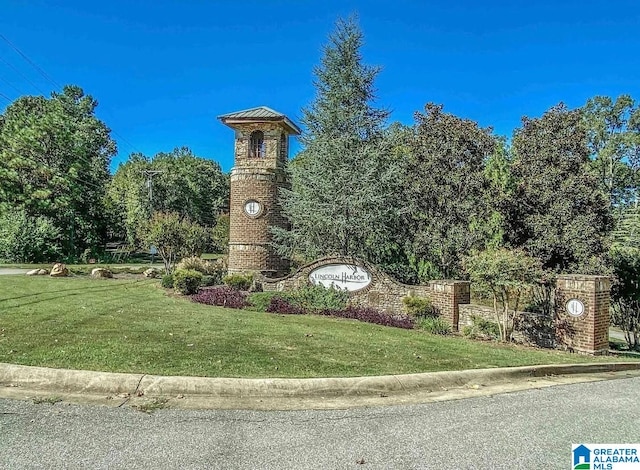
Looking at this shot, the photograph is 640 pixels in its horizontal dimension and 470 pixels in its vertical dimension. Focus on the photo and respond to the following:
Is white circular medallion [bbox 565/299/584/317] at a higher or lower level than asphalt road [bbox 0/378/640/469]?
higher

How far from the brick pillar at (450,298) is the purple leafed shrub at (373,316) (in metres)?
0.79

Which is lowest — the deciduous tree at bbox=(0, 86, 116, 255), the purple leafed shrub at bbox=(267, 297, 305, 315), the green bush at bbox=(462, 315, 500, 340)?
the green bush at bbox=(462, 315, 500, 340)

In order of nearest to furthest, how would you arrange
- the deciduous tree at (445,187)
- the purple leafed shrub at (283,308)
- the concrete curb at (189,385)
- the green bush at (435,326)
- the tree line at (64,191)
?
the concrete curb at (189,385), the green bush at (435,326), the purple leafed shrub at (283,308), the deciduous tree at (445,187), the tree line at (64,191)

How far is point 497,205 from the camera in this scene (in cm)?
1501

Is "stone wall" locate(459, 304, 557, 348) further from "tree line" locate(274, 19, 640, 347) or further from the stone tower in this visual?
the stone tower

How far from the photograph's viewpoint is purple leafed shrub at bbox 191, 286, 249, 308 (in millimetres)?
13094

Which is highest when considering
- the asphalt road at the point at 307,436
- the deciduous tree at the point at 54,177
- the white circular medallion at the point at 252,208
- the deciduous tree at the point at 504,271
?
the deciduous tree at the point at 54,177

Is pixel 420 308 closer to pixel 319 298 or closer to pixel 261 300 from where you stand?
pixel 319 298

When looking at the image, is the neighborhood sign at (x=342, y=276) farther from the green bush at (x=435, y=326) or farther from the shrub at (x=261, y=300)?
the green bush at (x=435, y=326)

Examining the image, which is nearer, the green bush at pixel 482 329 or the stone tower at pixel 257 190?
the green bush at pixel 482 329

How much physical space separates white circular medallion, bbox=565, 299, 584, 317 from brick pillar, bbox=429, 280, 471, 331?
7.84 ft

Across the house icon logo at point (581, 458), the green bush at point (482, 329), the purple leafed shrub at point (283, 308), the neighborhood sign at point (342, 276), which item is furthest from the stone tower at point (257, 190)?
the house icon logo at point (581, 458)

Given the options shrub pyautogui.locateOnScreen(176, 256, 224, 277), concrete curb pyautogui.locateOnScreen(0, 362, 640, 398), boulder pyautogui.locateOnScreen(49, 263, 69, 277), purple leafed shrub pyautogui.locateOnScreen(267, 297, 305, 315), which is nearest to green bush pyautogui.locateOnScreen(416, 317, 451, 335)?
purple leafed shrub pyautogui.locateOnScreen(267, 297, 305, 315)

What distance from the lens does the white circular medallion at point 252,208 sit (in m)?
18.2
